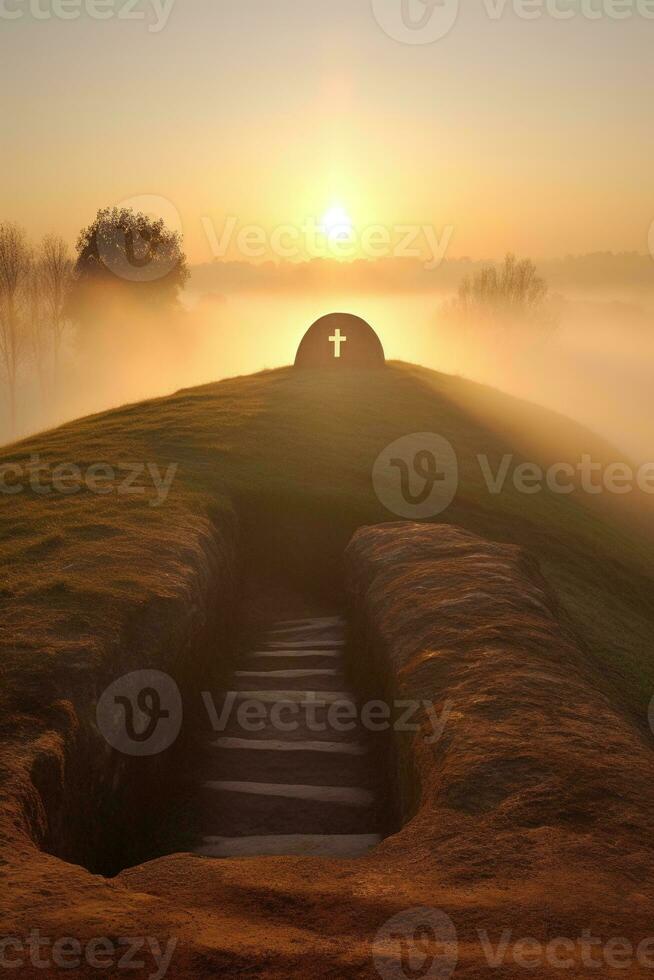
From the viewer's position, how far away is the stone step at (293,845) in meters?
6.88

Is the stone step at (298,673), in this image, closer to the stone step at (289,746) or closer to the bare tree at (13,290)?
the stone step at (289,746)

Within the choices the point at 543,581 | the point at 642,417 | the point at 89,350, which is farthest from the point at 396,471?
the point at 642,417

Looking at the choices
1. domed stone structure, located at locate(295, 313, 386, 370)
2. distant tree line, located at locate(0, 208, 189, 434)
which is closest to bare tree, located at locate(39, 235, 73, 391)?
distant tree line, located at locate(0, 208, 189, 434)

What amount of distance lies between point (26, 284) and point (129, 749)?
5794 centimetres

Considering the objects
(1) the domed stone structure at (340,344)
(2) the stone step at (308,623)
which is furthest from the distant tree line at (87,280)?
(2) the stone step at (308,623)

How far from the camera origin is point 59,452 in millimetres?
19656

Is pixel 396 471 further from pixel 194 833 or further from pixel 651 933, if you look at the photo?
pixel 651 933

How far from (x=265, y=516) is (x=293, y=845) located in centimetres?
993

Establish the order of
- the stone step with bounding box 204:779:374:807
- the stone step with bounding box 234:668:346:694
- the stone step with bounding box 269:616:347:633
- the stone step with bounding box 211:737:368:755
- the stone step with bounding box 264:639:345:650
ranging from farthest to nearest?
the stone step with bounding box 269:616:347:633
the stone step with bounding box 264:639:345:650
the stone step with bounding box 234:668:346:694
the stone step with bounding box 211:737:368:755
the stone step with bounding box 204:779:374:807

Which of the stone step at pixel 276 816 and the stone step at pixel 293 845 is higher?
the stone step at pixel 293 845

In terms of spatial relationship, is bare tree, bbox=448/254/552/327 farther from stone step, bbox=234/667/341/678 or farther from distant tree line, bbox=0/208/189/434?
stone step, bbox=234/667/341/678

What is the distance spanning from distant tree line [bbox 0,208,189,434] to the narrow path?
49.8m

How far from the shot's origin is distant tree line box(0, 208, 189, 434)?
185 ft

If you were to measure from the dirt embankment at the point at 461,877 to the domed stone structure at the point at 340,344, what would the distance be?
98.6 ft
